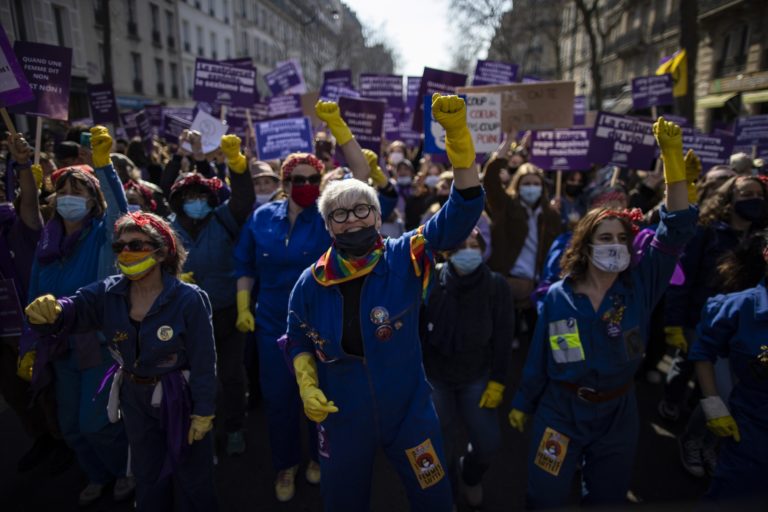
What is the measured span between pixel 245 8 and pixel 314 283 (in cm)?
5038

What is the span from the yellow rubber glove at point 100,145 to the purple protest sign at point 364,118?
9.27ft

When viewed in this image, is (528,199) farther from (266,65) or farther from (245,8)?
(266,65)

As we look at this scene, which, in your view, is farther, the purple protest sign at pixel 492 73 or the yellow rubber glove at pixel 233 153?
the purple protest sign at pixel 492 73

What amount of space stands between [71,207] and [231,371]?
1.59m

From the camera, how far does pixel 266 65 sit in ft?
167

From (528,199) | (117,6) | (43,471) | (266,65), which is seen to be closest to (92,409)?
(43,471)

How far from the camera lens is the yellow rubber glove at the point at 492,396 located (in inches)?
111

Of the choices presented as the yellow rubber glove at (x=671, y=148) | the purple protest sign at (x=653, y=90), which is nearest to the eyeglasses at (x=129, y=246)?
the yellow rubber glove at (x=671, y=148)

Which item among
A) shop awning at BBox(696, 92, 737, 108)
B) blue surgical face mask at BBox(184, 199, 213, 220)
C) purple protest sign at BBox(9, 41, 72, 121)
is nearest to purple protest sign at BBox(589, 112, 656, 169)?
blue surgical face mask at BBox(184, 199, 213, 220)

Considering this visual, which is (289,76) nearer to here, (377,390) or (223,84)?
(223,84)

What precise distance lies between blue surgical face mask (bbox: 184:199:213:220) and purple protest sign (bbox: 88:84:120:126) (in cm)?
598

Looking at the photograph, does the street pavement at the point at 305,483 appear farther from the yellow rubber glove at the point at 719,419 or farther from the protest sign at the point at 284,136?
the protest sign at the point at 284,136

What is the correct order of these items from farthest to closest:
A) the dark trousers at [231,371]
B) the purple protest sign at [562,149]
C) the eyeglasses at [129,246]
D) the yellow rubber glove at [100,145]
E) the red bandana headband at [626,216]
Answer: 1. the purple protest sign at [562,149]
2. the dark trousers at [231,371]
3. the yellow rubber glove at [100,145]
4. the red bandana headband at [626,216]
5. the eyeglasses at [129,246]

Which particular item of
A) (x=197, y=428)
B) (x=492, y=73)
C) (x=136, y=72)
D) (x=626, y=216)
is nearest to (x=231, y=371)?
(x=197, y=428)
